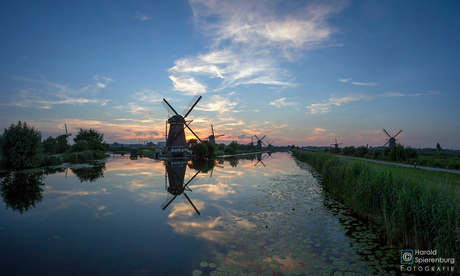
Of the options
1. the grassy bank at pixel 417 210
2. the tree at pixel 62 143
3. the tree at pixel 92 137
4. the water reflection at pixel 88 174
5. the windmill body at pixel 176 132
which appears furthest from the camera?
the tree at pixel 62 143

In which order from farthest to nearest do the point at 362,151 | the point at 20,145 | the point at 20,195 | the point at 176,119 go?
the point at 176,119 < the point at 362,151 < the point at 20,145 < the point at 20,195

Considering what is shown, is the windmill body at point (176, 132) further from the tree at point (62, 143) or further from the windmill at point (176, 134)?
the tree at point (62, 143)

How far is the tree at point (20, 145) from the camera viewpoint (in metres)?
22.3

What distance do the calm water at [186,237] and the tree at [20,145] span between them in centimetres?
1529

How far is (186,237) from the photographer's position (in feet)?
21.3

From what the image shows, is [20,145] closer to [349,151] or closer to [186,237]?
[186,237]

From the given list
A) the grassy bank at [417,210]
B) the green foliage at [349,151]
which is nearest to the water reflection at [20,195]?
the grassy bank at [417,210]

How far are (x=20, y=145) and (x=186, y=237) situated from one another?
26.2 meters

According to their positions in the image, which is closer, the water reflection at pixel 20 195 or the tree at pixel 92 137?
the water reflection at pixel 20 195

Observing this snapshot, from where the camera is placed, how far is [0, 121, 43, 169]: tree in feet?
73.3

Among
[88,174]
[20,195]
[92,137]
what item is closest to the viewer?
[20,195]

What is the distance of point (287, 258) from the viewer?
5129 mm

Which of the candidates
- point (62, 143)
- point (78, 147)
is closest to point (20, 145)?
point (78, 147)

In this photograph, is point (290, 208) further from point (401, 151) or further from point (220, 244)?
point (401, 151)
